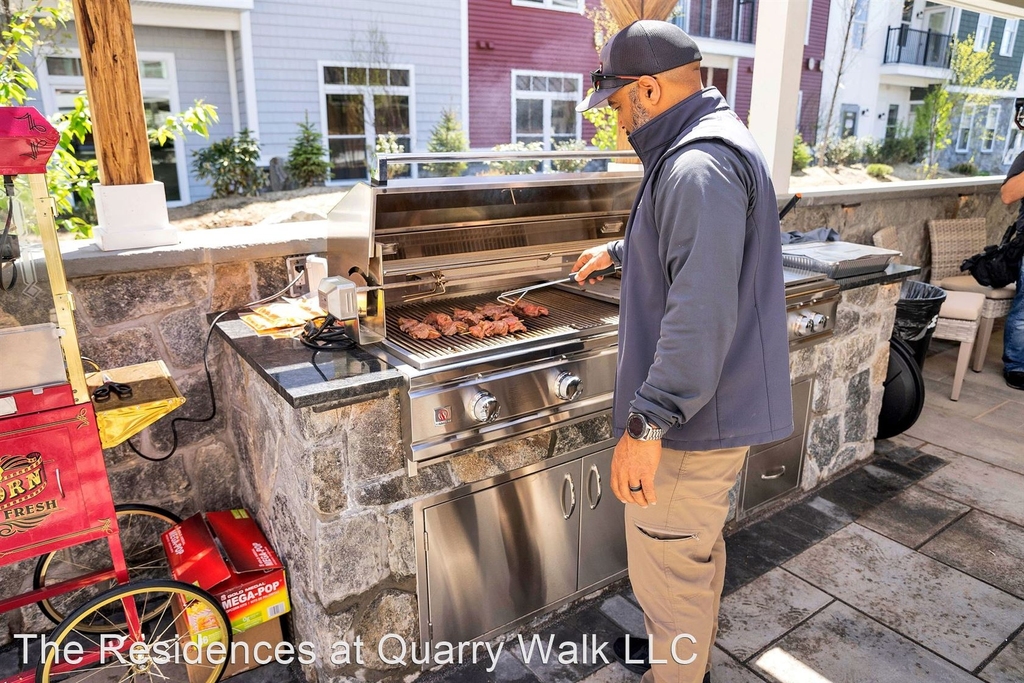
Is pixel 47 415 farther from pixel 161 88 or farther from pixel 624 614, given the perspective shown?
pixel 161 88

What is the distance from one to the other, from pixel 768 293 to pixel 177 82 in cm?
969

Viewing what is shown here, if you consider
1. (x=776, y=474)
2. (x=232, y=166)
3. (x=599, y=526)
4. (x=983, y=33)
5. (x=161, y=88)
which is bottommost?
(x=776, y=474)

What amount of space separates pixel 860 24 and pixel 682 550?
1683cm

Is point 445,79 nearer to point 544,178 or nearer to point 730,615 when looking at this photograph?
point 544,178

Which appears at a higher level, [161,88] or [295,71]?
[295,71]

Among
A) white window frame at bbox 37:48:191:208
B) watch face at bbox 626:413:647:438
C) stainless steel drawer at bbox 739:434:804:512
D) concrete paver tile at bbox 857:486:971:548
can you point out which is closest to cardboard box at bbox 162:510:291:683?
watch face at bbox 626:413:647:438

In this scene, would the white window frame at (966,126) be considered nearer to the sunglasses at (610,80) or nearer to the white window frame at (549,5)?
the white window frame at (549,5)

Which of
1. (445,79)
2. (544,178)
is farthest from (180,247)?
(445,79)

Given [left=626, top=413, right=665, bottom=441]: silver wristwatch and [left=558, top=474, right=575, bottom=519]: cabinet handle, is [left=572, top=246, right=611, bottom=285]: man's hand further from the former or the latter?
[left=626, top=413, right=665, bottom=441]: silver wristwatch

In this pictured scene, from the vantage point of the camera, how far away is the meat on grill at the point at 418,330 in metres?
2.19

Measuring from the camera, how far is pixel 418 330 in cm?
220

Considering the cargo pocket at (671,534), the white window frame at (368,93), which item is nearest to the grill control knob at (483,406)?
the cargo pocket at (671,534)

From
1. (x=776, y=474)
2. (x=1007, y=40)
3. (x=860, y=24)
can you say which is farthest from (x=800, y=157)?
(x=776, y=474)

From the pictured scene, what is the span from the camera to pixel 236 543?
2.30m
